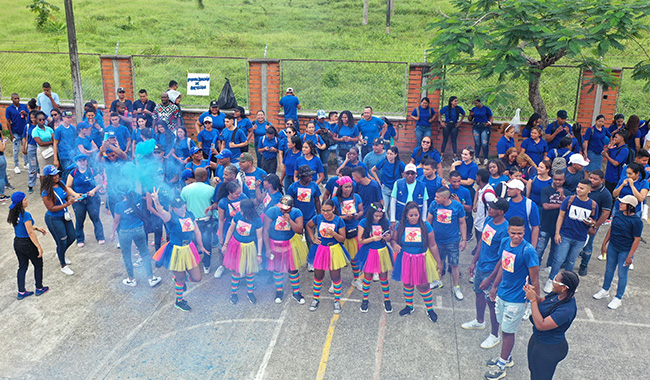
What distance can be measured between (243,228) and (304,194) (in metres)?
1.08

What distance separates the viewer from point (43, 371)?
5.95m

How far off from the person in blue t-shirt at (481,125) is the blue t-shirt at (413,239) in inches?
285

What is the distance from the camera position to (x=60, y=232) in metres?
7.98

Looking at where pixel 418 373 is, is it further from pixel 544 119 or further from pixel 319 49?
pixel 319 49

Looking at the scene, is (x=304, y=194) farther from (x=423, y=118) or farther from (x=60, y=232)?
(x=423, y=118)

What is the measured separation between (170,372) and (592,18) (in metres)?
10.4

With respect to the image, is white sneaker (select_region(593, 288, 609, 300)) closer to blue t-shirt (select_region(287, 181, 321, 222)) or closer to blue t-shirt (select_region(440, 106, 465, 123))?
blue t-shirt (select_region(287, 181, 321, 222))

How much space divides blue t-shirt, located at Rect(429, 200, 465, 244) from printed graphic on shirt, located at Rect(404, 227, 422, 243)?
66 centimetres

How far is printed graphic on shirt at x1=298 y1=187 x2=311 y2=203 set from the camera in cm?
756

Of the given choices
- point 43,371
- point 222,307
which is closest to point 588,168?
point 222,307

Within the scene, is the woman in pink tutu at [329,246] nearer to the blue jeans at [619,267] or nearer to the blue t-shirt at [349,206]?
the blue t-shirt at [349,206]

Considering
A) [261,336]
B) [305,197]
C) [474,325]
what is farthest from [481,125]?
[261,336]

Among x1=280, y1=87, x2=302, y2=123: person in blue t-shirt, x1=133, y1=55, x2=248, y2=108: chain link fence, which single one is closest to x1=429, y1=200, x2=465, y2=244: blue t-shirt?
x1=280, y1=87, x2=302, y2=123: person in blue t-shirt

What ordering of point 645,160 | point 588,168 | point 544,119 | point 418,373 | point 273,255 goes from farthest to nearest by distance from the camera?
point 544,119 < point 588,168 < point 645,160 < point 273,255 < point 418,373
